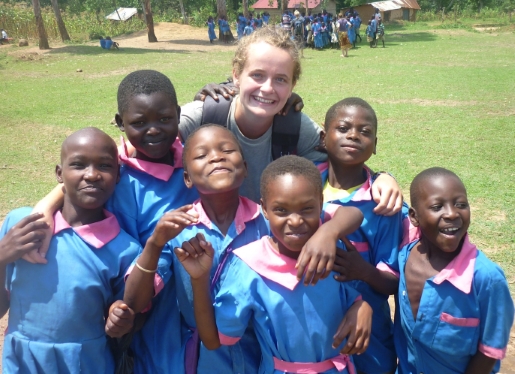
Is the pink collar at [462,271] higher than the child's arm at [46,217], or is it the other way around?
the child's arm at [46,217]

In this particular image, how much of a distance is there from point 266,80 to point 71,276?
1247 millimetres

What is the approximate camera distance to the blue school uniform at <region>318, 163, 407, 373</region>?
219cm

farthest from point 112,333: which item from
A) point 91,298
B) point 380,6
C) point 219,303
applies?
point 380,6

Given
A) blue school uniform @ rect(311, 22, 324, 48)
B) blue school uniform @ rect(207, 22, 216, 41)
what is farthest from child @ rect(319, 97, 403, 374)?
blue school uniform @ rect(207, 22, 216, 41)

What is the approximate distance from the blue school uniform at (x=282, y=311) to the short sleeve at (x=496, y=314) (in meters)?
0.55

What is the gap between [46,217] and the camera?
2.02 metres

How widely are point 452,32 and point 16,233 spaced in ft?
100

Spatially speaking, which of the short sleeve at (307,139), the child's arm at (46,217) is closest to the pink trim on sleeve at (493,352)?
the short sleeve at (307,139)

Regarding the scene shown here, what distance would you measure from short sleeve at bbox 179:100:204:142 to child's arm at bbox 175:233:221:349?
2.62ft

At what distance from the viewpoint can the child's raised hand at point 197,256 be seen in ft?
5.81

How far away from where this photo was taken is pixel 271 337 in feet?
6.25

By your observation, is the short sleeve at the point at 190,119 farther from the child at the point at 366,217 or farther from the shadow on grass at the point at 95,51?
the shadow on grass at the point at 95,51

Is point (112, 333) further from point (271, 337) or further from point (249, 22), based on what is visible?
point (249, 22)

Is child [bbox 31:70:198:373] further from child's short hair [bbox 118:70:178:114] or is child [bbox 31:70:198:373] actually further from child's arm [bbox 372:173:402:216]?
child's arm [bbox 372:173:402:216]
